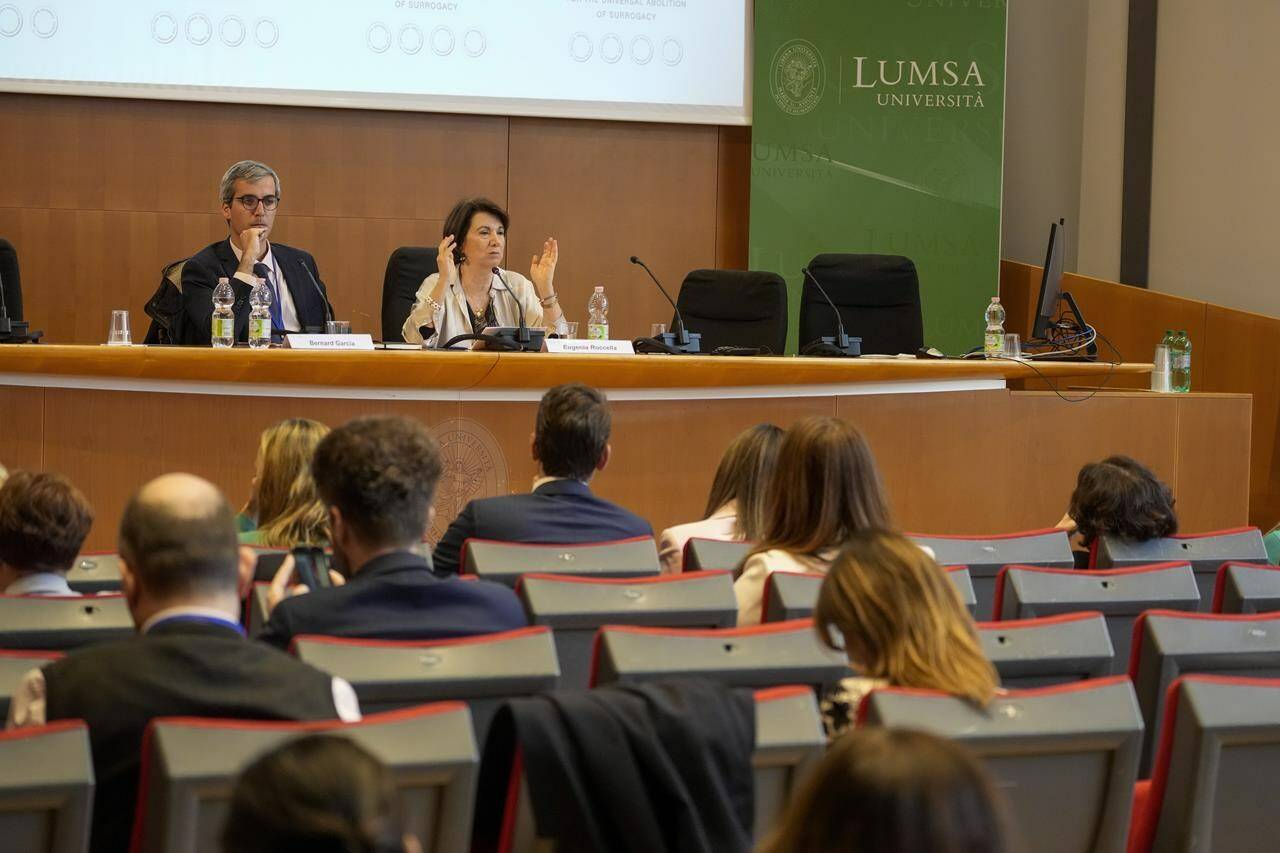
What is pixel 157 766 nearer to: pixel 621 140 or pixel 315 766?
pixel 315 766

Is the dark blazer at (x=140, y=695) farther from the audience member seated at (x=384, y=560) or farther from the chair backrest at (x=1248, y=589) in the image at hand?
the chair backrest at (x=1248, y=589)

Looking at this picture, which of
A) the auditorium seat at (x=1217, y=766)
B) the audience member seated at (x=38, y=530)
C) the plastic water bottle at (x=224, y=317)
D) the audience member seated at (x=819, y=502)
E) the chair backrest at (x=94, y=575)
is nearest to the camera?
the auditorium seat at (x=1217, y=766)

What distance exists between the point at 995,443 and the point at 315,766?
453cm

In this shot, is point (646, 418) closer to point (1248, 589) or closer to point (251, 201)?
point (251, 201)

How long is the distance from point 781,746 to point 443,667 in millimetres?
473

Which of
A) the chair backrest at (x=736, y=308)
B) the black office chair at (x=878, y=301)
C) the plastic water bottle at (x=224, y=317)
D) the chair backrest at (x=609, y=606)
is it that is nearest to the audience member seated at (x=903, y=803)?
the chair backrest at (x=609, y=606)

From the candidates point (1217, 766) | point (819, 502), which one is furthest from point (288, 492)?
point (1217, 766)

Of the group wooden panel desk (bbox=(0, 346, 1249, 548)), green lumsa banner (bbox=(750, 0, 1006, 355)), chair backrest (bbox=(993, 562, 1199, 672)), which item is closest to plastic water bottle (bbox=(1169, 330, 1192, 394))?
wooden panel desk (bbox=(0, 346, 1249, 548))

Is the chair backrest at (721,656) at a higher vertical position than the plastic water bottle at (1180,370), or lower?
lower

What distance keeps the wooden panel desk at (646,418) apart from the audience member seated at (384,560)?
7.28 ft

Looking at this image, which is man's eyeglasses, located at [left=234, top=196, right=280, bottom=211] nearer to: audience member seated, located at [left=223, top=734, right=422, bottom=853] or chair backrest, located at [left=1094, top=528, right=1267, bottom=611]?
chair backrest, located at [left=1094, top=528, right=1267, bottom=611]

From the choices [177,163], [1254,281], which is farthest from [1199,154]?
[177,163]

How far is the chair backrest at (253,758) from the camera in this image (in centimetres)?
145

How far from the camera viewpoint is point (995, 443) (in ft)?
17.0
